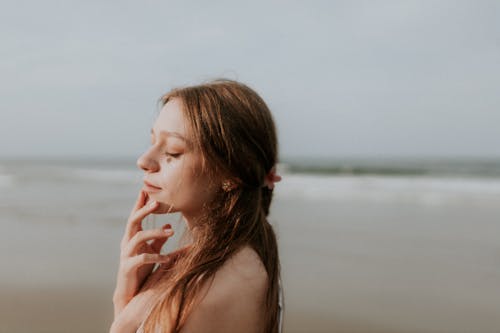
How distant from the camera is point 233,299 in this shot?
1.54 metres

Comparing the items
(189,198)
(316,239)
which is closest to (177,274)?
(189,198)

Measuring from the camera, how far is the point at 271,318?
1731 millimetres

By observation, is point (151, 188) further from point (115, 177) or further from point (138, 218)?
point (115, 177)

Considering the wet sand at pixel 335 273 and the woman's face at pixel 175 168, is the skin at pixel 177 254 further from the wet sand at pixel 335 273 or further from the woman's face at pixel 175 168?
the wet sand at pixel 335 273

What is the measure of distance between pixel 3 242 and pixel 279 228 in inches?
200

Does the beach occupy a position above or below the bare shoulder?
below

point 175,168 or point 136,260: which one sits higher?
point 175,168

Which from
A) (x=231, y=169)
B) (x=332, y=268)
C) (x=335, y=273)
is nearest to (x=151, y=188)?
(x=231, y=169)

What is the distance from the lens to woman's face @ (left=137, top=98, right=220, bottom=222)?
175 centimetres

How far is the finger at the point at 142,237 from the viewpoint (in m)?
1.74

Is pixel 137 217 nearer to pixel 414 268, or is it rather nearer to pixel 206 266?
pixel 206 266

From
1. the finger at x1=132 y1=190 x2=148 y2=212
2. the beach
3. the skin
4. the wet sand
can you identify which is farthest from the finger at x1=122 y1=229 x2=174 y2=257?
the wet sand

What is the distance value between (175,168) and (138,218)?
0.33m

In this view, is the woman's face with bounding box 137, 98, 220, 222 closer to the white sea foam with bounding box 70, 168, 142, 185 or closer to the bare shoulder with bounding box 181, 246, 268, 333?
the bare shoulder with bounding box 181, 246, 268, 333
